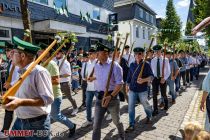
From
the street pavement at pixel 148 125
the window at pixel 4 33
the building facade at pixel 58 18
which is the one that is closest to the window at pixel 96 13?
the building facade at pixel 58 18

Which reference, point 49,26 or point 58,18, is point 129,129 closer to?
point 49,26

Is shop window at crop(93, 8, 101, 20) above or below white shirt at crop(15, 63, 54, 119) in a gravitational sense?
above

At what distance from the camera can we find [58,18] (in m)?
20.4

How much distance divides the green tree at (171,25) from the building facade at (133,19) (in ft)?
17.6

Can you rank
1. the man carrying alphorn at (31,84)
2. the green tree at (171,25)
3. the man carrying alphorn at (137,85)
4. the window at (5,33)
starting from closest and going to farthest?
the man carrying alphorn at (31,84), the man carrying alphorn at (137,85), the window at (5,33), the green tree at (171,25)

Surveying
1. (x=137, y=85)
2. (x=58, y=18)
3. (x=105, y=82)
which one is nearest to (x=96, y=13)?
(x=58, y=18)

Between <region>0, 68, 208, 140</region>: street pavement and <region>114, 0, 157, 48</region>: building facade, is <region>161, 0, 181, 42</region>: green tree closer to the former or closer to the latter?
<region>114, 0, 157, 48</region>: building facade

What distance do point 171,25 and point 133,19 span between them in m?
13.3

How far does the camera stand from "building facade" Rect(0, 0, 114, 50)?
51.8ft

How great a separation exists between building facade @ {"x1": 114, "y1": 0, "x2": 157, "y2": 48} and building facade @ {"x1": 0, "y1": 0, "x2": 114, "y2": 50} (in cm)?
676

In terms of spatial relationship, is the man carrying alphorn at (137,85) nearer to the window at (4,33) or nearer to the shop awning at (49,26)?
the window at (4,33)

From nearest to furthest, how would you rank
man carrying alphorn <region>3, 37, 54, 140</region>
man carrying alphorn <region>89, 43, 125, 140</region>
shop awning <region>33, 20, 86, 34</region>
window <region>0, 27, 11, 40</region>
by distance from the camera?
1. man carrying alphorn <region>3, 37, 54, 140</region>
2. man carrying alphorn <region>89, 43, 125, 140</region>
3. window <region>0, 27, 11, 40</region>
4. shop awning <region>33, 20, 86, 34</region>

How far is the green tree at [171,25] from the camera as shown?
44594 millimetres

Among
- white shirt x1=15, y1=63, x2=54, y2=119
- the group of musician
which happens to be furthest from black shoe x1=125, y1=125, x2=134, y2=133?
white shirt x1=15, y1=63, x2=54, y2=119
